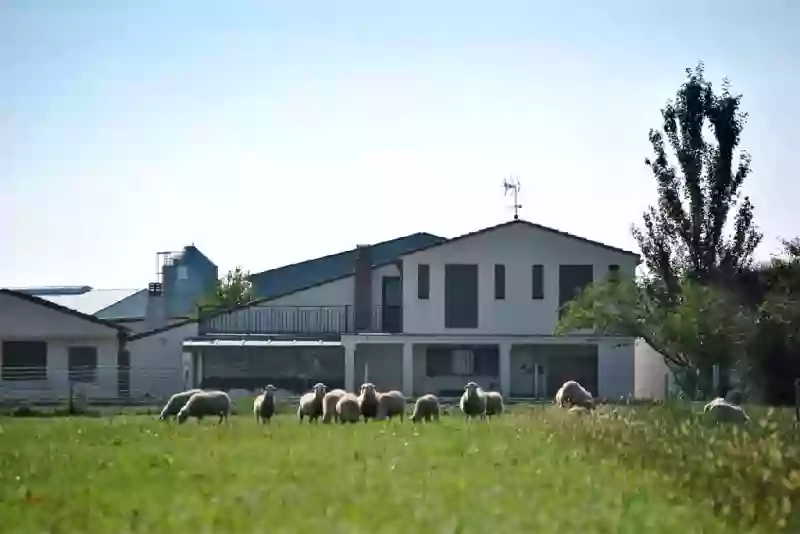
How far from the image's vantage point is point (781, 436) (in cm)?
1975

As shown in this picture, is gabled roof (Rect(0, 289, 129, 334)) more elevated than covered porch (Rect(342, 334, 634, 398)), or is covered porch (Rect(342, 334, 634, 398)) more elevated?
gabled roof (Rect(0, 289, 129, 334))

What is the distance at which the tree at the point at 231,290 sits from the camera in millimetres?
85506

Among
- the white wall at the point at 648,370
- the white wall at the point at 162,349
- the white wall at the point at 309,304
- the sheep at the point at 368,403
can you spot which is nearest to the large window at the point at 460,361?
the white wall at the point at 309,304

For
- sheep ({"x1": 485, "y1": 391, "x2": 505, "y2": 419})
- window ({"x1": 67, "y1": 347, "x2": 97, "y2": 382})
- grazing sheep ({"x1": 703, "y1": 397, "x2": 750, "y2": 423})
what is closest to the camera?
grazing sheep ({"x1": 703, "y1": 397, "x2": 750, "y2": 423})

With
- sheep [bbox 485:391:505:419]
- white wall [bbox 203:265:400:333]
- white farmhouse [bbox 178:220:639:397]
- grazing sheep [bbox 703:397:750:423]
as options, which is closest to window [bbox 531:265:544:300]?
white farmhouse [bbox 178:220:639:397]

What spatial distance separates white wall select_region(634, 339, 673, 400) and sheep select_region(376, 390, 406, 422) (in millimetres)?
19893

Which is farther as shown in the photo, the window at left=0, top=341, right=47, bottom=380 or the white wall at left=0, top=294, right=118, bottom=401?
the white wall at left=0, top=294, right=118, bottom=401

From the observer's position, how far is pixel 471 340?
2089 inches

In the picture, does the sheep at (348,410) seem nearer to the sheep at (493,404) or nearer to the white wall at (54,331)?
the sheep at (493,404)

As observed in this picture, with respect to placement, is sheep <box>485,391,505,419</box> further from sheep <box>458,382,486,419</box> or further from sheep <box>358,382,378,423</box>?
sheep <box>358,382,378,423</box>

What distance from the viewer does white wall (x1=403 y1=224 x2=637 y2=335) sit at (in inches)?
2100

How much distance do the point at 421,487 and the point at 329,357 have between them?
39.3 meters

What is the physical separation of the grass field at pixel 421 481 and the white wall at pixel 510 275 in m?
27.8

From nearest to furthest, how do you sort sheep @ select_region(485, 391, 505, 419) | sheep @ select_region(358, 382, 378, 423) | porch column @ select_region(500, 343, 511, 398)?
sheep @ select_region(358, 382, 378, 423), sheep @ select_region(485, 391, 505, 419), porch column @ select_region(500, 343, 511, 398)
